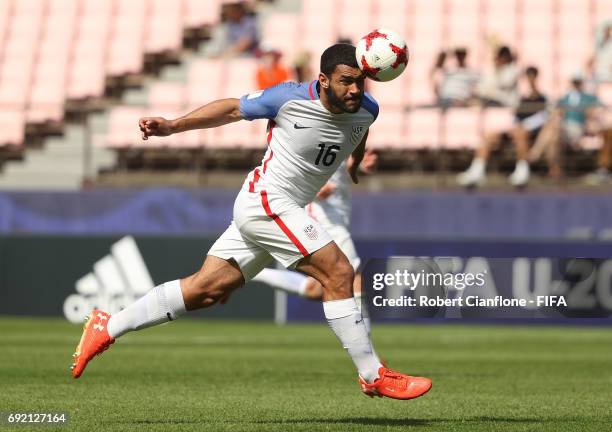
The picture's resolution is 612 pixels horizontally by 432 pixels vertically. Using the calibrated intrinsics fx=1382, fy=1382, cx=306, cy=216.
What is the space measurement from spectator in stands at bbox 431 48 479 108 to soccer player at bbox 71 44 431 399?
13.3m

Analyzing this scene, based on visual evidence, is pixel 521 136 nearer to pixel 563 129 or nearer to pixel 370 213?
pixel 563 129

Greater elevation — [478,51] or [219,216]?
[478,51]

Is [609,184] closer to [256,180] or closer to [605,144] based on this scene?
[605,144]

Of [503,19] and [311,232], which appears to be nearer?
[311,232]

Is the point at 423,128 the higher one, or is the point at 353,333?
the point at 353,333

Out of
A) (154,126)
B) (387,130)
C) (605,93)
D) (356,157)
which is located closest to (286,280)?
(356,157)

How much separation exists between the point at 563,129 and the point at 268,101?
42.4 feet

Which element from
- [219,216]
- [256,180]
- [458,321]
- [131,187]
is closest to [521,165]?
[458,321]

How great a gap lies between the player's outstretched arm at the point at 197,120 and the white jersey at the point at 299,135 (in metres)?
0.07

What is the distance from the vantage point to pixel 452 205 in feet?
68.2

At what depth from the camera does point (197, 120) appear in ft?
27.1

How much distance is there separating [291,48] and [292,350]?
451 inches

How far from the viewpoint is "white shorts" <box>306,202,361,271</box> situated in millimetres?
12617
